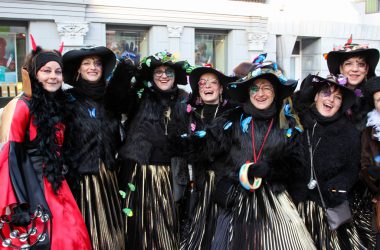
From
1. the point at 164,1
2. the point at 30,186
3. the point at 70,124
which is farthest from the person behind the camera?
the point at 164,1

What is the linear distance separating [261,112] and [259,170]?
0.44 metres

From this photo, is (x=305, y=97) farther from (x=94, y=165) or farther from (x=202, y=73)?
(x=94, y=165)

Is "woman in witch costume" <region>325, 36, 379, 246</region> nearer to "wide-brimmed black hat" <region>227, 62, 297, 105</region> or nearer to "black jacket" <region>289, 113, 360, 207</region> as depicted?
"black jacket" <region>289, 113, 360, 207</region>

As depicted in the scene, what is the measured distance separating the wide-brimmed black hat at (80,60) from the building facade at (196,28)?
14.5 ft

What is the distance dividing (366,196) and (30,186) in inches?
100

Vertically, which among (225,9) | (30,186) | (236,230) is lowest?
(236,230)

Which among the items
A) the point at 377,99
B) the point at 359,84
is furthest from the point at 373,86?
the point at 359,84

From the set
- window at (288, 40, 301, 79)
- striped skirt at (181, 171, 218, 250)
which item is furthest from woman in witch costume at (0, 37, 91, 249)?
window at (288, 40, 301, 79)

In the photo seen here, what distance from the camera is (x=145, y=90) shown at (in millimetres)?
3635

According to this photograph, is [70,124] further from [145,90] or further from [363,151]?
[363,151]

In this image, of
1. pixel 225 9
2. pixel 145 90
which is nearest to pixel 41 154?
pixel 145 90

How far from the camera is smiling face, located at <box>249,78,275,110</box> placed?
9.95ft

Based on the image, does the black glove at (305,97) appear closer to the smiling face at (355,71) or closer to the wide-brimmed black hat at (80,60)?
the smiling face at (355,71)

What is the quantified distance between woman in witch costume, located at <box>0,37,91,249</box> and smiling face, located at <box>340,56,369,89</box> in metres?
2.38
